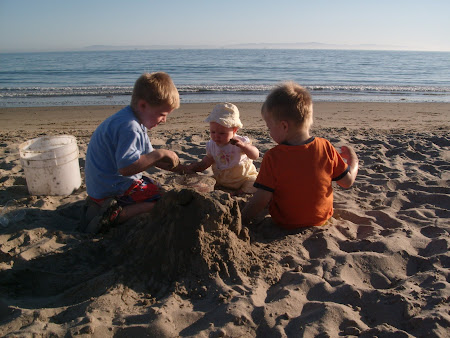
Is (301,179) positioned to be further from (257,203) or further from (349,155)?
(349,155)

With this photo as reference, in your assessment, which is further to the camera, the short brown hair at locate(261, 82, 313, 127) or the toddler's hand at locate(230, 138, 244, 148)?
the toddler's hand at locate(230, 138, 244, 148)

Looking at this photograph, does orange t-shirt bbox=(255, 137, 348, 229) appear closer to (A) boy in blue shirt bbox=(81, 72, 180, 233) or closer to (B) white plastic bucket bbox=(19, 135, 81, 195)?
(A) boy in blue shirt bbox=(81, 72, 180, 233)

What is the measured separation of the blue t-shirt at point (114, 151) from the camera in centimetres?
300

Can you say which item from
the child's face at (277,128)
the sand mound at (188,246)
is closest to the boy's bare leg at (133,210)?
the sand mound at (188,246)

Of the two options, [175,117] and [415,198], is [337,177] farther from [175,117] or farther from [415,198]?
[175,117]

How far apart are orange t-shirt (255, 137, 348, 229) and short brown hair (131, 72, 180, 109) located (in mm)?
1015

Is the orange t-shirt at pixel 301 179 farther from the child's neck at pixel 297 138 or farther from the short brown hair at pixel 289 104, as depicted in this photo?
the short brown hair at pixel 289 104

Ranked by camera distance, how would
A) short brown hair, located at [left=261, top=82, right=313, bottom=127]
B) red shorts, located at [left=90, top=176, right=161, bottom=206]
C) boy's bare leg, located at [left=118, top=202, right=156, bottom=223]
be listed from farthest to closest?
red shorts, located at [left=90, top=176, right=161, bottom=206], boy's bare leg, located at [left=118, top=202, right=156, bottom=223], short brown hair, located at [left=261, top=82, right=313, bottom=127]

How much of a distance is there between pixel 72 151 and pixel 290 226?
97.5 inches

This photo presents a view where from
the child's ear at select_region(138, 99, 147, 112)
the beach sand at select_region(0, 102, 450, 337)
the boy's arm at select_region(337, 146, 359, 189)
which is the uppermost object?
the child's ear at select_region(138, 99, 147, 112)

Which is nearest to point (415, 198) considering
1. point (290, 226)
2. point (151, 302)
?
point (290, 226)

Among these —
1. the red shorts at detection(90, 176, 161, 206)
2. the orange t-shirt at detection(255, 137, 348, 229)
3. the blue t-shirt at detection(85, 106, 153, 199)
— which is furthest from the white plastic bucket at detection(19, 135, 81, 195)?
the orange t-shirt at detection(255, 137, 348, 229)

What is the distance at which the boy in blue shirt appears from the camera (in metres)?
3.02

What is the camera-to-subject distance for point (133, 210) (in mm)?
3277
